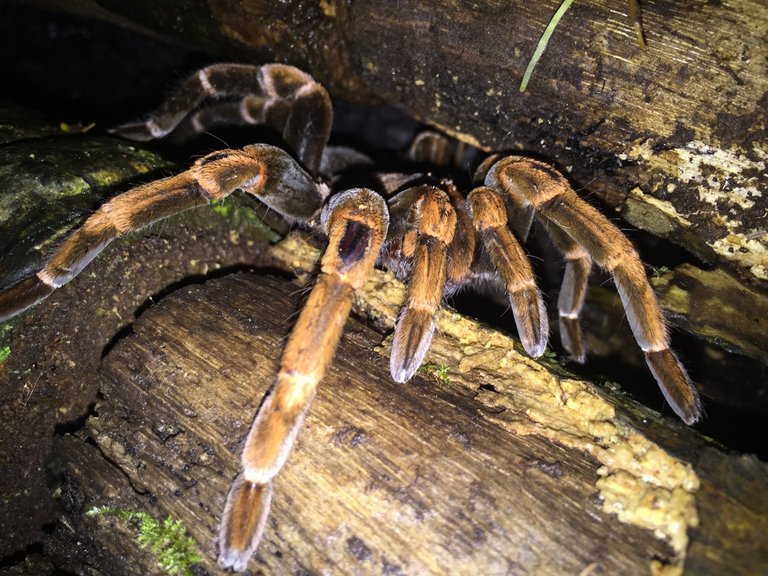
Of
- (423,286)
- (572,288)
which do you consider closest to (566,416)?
(423,286)

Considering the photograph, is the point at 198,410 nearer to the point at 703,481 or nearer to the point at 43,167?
the point at 43,167

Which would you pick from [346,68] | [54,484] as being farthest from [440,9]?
[54,484]

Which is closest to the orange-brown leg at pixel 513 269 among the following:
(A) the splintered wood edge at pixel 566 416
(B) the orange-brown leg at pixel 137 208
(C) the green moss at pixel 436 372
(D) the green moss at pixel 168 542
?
(A) the splintered wood edge at pixel 566 416

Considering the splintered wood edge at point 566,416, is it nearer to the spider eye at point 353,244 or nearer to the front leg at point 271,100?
the spider eye at point 353,244

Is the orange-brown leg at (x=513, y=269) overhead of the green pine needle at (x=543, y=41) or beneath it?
beneath

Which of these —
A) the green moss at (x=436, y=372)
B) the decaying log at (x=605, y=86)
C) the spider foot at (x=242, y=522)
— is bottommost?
the spider foot at (x=242, y=522)

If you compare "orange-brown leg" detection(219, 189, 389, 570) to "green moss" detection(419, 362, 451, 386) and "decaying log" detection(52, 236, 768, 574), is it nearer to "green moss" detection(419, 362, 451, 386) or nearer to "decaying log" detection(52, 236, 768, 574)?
"decaying log" detection(52, 236, 768, 574)
